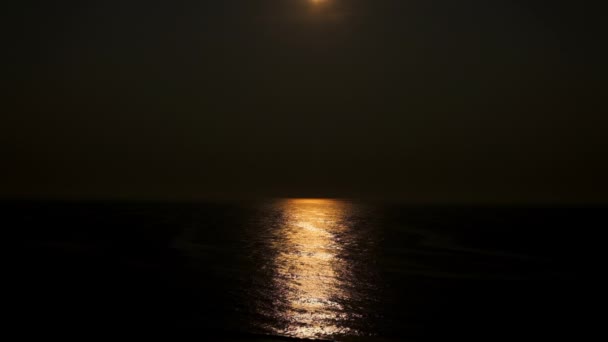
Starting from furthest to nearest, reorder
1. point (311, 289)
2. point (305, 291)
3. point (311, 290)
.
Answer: point (311, 289) < point (311, 290) < point (305, 291)

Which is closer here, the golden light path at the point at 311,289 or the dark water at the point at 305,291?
the golden light path at the point at 311,289

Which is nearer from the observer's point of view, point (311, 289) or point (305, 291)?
point (305, 291)

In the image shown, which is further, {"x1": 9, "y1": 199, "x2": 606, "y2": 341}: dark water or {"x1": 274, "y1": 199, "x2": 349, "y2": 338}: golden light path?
{"x1": 9, "y1": 199, "x2": 606, "y2": 341}: dark water

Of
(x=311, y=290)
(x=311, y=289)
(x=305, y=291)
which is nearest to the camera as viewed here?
(x=305, y=291)

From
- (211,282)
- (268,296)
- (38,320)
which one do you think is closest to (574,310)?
(268,296)

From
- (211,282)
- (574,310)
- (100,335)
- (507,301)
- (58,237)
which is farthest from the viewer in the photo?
(58,237)

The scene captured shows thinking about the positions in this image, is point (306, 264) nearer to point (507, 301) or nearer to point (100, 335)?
point (507, 301)

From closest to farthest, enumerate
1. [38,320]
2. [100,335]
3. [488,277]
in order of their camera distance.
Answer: [100,335] < [38,320] < [488,277]

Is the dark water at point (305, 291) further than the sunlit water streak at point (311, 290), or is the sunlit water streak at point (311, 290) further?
the dark water at point (305, 291)

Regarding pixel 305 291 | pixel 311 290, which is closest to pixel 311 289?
pixel 311 290

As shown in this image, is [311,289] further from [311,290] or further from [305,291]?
[305,291]

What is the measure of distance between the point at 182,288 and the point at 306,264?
349 inches

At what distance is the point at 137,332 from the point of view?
13234mm

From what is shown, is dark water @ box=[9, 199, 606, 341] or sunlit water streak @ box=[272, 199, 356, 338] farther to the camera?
dark water @ box=[9, 199, 606, 341]
